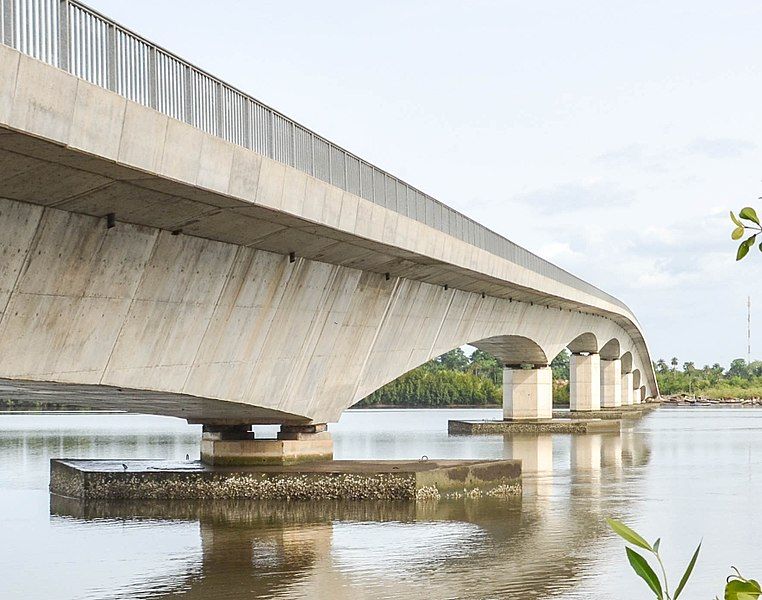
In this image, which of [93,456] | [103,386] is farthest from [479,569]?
[93,456]

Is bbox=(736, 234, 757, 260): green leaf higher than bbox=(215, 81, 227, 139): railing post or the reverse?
the reverse

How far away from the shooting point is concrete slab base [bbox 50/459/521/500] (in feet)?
88.3

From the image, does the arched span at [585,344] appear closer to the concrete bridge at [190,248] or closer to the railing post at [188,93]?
the concrete bridge at [190,248]

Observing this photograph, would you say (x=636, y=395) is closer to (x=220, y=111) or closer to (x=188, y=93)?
(x=220, y=111)

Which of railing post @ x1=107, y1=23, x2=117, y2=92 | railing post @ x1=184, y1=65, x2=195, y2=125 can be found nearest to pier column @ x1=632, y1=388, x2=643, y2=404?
railing post @ x1=184, y1=65, x2=195, y2=125

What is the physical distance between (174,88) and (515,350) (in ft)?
151

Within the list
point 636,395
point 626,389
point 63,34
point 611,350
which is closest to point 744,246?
point 63,34

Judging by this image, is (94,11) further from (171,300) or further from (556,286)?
(556,286)

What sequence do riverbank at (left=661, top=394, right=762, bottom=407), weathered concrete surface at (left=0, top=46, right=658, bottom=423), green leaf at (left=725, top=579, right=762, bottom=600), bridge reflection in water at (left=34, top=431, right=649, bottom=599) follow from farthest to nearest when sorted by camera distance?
1. riverbank at (left=661, top=394, right=762, bottom=407)
2. bridge reflection in water at (left=34, top=431, right=649, bottom=599)
3. weathered concrete surface at (left=0, top=46, right=658, bottom=423)
4. green leaf at (left=725, top=579, right=762, bottom=600)

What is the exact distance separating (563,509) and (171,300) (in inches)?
455

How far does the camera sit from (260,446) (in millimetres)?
29391

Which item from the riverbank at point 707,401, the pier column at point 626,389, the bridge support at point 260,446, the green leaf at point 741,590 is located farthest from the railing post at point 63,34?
the riverbank at point 707,401

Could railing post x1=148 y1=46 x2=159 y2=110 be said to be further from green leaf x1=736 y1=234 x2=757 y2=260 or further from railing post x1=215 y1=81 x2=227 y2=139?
green leaf x1=736 y1=234 x2=757 y2=260

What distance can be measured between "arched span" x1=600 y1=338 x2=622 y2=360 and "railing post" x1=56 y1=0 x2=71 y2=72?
80770 millimetres
